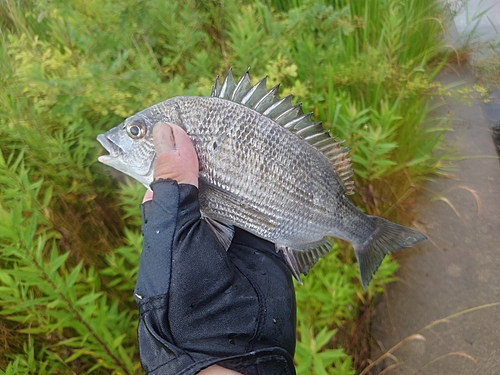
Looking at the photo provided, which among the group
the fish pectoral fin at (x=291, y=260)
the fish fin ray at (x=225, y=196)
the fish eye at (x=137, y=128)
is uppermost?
the fish eye at (x=137, y=128)

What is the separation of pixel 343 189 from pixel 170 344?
1.24 metres

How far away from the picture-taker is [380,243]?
7.11 feet

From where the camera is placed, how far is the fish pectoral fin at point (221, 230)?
188 cm

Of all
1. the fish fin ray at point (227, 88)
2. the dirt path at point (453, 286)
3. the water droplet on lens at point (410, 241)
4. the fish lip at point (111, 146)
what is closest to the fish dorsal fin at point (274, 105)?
the fish fin ray at point (227, 88)

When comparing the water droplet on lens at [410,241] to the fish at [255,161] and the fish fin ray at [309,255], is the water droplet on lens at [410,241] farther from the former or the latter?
the fish fin ray at [309,255]

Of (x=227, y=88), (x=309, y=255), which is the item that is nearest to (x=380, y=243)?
(x=309, y=255)

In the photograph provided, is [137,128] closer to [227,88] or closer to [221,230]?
[227,88]

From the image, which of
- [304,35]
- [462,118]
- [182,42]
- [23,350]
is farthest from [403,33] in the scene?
[23,350]

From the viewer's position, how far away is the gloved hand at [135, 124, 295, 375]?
5.02 feet

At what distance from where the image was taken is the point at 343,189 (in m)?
2.06

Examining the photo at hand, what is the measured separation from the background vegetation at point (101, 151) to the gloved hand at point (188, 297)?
0.26 metres

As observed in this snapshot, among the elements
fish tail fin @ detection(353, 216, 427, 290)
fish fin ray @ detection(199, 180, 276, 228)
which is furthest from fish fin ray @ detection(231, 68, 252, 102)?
fish tail fin @ detection(353, 216, 427, 290)

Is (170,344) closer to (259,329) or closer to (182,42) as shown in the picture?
(259,329)

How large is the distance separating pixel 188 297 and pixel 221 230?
18.0 inches
